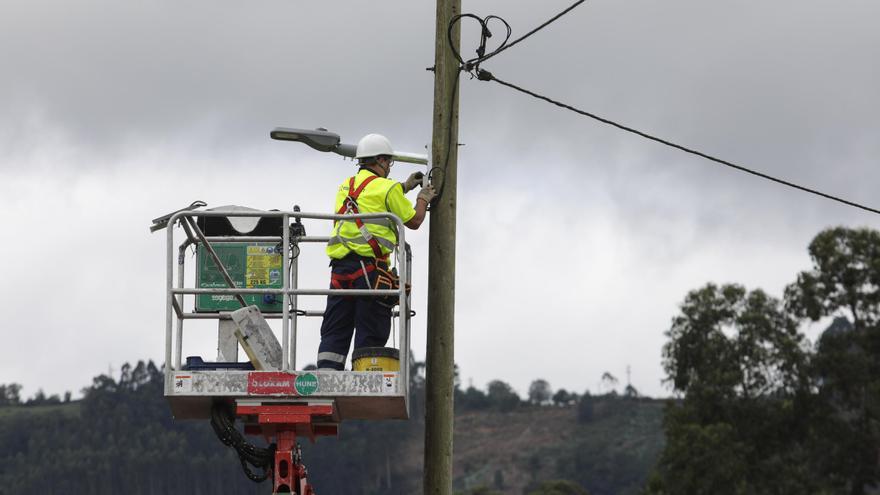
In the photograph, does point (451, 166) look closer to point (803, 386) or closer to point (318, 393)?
point (318, 393)

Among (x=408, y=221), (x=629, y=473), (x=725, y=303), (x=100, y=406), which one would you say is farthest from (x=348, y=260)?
(x=100, y=406)

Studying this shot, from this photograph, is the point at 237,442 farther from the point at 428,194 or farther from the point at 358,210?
the point at 428,194

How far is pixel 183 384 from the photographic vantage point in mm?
15195

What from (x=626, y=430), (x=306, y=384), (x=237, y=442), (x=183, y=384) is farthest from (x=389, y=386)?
(x=626, y=430)

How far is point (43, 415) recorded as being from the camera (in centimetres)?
17300

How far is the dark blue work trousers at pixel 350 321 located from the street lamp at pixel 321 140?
44.9 inches

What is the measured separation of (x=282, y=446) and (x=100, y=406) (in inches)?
5977

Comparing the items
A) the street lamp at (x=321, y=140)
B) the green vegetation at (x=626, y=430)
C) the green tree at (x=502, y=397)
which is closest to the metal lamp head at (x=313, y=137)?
the street lamp at (x=321, y=140)

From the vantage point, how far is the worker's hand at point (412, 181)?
16.4 m

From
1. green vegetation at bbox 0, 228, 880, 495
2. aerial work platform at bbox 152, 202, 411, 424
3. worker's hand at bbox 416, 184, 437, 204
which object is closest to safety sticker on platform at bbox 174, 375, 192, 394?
aerial work platform at bbox 152, 202, 411, 424

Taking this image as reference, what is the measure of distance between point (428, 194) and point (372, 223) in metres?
0.58

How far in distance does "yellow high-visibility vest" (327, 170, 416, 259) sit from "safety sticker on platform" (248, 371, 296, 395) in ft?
4.54

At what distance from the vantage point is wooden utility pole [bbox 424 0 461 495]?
16.0 meters

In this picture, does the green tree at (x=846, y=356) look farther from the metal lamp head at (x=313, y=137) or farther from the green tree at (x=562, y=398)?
the green tree at (x=562, y=398)
